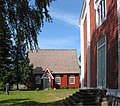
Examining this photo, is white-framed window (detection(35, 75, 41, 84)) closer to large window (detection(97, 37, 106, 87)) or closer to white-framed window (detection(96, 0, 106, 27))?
white-framed window (detection(96, 0, 106, 27))

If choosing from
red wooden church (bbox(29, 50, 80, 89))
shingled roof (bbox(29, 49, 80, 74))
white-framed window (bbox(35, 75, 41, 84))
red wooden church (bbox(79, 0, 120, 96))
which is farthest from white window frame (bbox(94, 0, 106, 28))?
shingled roof (bbox(29, 49, 80, 74))

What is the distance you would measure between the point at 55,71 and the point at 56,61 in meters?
3.30

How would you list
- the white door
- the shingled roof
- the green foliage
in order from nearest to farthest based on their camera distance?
the green foliage → the white door → the shingled roof

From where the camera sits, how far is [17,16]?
734 inches

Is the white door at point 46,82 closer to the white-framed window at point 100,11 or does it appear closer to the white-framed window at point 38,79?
the white-framed window at point 38,79

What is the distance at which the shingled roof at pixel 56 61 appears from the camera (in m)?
70.6

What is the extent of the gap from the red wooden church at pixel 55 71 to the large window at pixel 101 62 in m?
43.5

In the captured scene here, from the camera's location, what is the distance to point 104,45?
22328 millimetres

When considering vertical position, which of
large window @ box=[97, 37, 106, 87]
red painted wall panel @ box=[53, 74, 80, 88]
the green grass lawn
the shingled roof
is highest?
the shingled roof

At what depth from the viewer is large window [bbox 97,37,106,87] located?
22.5 metres

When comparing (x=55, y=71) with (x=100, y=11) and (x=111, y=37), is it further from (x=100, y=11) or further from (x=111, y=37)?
(x=111, y=37)

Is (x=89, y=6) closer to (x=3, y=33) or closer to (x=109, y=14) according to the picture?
(x=109, y=14)

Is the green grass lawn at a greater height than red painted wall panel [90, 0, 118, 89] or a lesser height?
lesser

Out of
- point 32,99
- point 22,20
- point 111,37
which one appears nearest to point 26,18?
point 22,20
